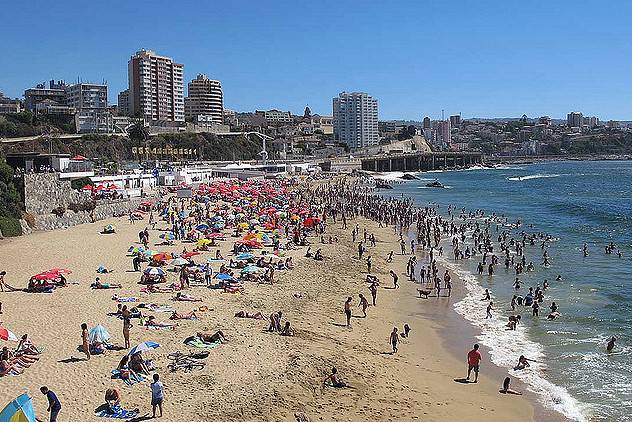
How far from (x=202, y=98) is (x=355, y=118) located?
5643cm

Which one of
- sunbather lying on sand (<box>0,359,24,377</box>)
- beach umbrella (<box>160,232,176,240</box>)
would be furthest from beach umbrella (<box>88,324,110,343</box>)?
beach umbrella (<box>160,232,176,240</box>)

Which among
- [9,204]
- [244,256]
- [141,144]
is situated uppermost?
[141,144]

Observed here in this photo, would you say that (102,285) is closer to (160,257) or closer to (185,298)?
(185,298)

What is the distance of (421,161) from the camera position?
154m

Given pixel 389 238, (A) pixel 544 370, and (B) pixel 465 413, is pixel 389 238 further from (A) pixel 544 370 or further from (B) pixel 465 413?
(B) pixel 465 413

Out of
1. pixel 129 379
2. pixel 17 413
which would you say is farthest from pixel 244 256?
pixel 17 413

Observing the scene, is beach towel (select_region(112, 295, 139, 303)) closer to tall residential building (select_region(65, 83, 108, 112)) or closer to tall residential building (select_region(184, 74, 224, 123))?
tall residential building (select_region(65, 83, 108, 112))

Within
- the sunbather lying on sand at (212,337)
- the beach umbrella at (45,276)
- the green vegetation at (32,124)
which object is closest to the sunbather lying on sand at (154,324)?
the sunbather lying on sand at (212,337)

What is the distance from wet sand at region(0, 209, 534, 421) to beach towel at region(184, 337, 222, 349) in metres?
0.21

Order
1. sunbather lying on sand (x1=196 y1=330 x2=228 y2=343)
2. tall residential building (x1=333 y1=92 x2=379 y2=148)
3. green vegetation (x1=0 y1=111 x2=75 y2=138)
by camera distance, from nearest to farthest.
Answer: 1. sunbather lying on sand (x1=196 y1=330 x2=228 y2=343)
2. green vegetation (x1=0 y1=111 x2=75 y2=138)
3. tall residential building (x1=333 y1=92 x2=379 y2=148)

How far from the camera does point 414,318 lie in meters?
19.9

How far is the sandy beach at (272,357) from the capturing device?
11477mm

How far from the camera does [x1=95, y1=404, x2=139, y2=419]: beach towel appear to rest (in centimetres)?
1050

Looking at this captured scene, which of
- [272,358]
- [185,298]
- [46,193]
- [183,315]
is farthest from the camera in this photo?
[46,193]
